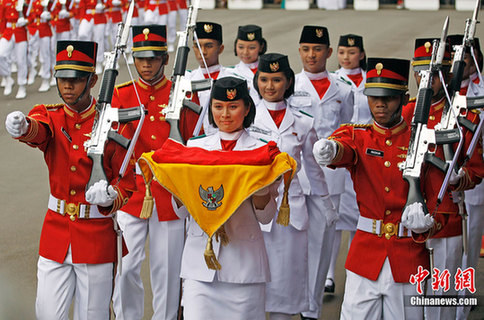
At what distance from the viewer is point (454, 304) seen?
567 cm

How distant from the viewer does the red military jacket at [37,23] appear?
14844 millimetres

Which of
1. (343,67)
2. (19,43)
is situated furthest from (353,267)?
(19,43)

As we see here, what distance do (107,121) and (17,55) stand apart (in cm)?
990

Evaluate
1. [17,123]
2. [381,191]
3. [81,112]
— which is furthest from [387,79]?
[17,123]

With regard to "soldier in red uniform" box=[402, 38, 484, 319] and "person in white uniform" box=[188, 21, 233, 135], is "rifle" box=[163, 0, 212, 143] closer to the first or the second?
"person in white uniform" box=[188, 21, 233, 135]

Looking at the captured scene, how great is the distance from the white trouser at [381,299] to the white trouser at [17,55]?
1042 cm

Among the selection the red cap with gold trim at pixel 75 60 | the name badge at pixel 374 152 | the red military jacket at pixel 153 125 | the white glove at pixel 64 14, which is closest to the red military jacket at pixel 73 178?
the red cap with gold trim at pixel 75 60

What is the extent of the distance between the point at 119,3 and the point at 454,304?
12.3 m

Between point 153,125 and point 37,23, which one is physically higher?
point 37,23

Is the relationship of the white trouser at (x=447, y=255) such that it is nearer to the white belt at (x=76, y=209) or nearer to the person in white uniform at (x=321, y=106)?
the person in white uniform at (x=321, y=106)

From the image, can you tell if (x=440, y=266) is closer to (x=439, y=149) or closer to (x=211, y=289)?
(x=439, y=149)

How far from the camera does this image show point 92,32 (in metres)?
16.4

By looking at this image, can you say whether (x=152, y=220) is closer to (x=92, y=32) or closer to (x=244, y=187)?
(x=244, y=187)

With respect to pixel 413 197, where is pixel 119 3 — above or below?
above
